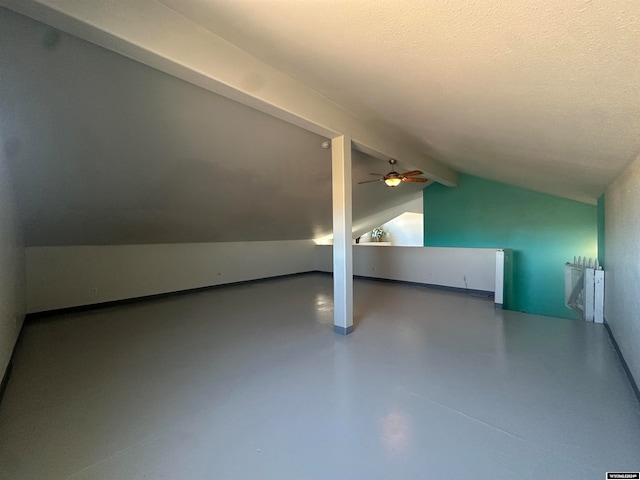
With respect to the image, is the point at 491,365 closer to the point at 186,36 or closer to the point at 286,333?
the point at 286,333

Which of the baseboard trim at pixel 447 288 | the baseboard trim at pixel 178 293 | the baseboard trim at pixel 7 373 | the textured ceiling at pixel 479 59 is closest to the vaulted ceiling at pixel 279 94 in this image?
the textured ceiling at pixel 479 59

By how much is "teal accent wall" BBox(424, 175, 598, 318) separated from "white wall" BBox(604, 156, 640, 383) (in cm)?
297

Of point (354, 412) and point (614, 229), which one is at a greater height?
point (614, 229)

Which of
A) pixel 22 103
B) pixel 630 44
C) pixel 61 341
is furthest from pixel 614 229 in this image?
pixel 61 341

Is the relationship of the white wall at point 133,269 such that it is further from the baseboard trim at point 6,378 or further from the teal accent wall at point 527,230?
the teal accent wall at point 527,230

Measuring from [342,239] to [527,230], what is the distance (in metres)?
5.45

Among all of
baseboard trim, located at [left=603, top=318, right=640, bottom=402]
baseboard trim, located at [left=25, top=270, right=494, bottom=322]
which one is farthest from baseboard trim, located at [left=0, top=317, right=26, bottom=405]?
baseboard trim, located at [left=603, top=318, right=640, bottom=402]

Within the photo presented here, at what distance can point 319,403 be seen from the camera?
2086 mm

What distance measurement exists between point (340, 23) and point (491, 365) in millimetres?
3102

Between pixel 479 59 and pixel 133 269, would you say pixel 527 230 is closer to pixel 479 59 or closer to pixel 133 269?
pixel 479 59

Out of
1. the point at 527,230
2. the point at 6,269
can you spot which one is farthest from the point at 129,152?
the point at 527,230

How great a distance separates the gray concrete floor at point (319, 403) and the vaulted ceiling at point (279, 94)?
195cm

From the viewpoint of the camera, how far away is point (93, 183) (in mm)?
3502

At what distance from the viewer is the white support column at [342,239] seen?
11.7ft
